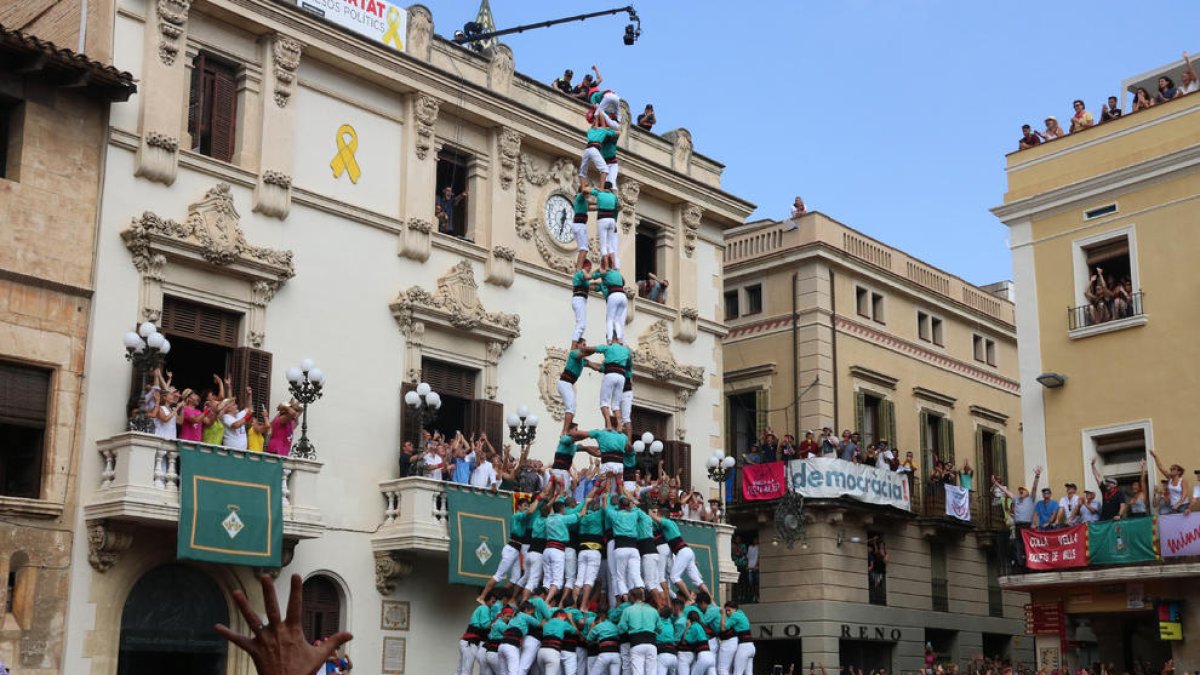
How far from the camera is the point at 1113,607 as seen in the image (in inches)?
1109

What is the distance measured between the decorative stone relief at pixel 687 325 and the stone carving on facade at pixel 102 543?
14.7 meters

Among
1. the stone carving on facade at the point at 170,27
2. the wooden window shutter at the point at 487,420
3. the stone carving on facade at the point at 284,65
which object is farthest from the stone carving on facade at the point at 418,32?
the wooden window shutter at the point at 487,420

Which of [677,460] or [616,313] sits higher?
[616,313]

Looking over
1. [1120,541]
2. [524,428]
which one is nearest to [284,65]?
[524,428]

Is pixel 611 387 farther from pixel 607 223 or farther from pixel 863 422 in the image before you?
pixel 863 422

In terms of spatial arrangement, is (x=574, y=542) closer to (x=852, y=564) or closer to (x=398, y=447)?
(x=398, y=447)

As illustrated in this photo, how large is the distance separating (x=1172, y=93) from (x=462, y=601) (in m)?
18.0

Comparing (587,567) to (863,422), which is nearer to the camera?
(587,567)

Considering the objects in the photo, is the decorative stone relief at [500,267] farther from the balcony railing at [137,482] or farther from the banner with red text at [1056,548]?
the banner with red text at [1056,548]

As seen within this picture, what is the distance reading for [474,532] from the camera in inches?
1045

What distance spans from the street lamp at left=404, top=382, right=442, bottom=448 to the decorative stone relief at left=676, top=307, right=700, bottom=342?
748cm

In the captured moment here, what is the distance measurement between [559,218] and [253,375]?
8.81m

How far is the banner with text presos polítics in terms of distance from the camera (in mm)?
34562

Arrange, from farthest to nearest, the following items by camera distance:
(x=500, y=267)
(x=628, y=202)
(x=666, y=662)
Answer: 1. (x=628, y=202)
2. (x=500, y=267)
3. (x=666, y=662)
